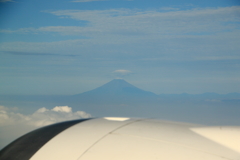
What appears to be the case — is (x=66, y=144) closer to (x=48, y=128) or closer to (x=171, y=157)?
(x=48, y=128)

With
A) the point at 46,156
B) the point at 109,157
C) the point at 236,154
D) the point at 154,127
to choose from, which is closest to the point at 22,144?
the point at 46,156

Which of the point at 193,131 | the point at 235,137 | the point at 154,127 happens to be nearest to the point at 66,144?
the point at 154,127

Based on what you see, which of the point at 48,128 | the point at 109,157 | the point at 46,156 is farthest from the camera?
the point at 48,128

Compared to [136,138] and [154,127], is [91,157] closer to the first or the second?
[136,138]

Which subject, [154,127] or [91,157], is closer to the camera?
[91,157]

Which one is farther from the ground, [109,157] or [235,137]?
[235,137]

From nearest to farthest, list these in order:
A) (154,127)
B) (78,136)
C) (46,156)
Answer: (46,156) → (78,136) → (154,127)
